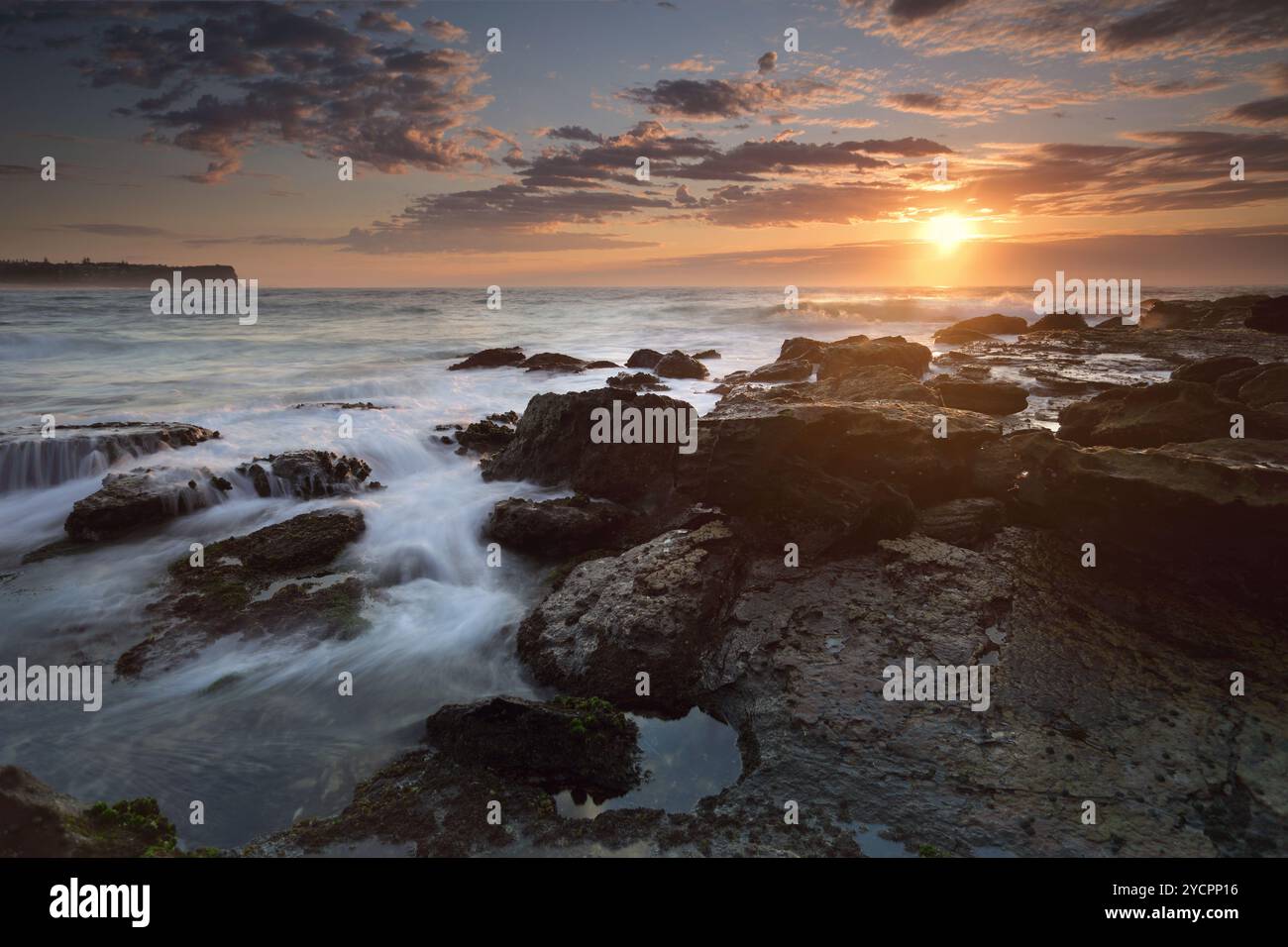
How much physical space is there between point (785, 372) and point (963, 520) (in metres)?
16.0

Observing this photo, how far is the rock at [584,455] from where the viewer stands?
12406 mm

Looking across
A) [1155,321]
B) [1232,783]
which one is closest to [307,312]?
[1155,321]

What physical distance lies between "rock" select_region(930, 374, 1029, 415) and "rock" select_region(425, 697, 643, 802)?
1413 centimetres

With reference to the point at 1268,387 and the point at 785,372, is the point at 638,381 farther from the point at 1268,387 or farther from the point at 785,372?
the point at 1268,387

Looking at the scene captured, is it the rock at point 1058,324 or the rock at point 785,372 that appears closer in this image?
the rock at point 785,372

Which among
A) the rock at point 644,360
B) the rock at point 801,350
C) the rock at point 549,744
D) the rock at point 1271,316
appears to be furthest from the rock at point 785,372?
the rock at point 1271,316

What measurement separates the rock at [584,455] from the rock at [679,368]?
13.5 meters

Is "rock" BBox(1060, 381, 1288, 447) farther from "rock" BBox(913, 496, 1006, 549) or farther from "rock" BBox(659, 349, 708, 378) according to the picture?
"rock" BBox(659, 349, 708, 378)

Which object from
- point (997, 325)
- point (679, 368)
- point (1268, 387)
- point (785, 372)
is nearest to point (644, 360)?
point (679, 368)

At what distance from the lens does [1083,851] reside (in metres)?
4.69

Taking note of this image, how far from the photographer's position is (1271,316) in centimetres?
3114

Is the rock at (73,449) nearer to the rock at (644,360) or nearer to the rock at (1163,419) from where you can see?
the rock at (644,360)
